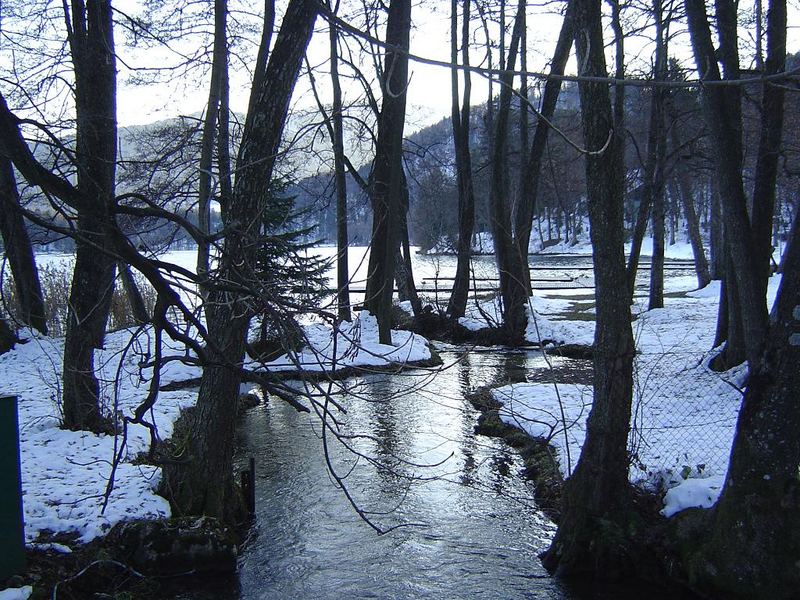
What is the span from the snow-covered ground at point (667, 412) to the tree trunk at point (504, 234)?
554 mm

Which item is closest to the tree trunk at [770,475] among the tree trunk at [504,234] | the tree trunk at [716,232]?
the tree trunk at [504,234]

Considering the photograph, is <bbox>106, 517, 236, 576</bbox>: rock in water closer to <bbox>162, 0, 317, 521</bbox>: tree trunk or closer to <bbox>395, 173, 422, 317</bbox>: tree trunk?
<bbox>162, 0, 317, 521</bbox>: tree trunk

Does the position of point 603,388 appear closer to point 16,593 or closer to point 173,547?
point 173,547

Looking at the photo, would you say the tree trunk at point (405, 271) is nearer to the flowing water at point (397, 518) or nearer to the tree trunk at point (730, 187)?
the flowing water at point (397, 518)

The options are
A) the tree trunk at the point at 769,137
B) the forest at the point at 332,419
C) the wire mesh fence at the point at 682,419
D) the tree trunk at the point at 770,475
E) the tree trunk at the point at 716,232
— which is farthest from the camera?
the tree trunk at the point at 716,232

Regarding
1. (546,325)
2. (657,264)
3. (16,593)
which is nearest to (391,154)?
(546,325)

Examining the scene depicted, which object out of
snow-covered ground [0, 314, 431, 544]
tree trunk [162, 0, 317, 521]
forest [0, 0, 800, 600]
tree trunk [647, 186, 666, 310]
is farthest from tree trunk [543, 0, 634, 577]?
tree trunk [647, 186, 666, 310]

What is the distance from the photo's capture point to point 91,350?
7637 mm

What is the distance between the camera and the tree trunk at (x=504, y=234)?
1672 centimetres

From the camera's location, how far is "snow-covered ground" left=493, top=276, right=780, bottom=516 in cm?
630

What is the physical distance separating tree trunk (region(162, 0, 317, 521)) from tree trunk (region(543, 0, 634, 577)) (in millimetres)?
2341

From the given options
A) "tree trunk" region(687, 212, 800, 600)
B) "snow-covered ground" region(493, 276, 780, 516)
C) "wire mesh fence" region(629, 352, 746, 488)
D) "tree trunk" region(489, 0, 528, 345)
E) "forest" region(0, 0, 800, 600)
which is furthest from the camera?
"tree trunk" region(489, 0, 528, 345)

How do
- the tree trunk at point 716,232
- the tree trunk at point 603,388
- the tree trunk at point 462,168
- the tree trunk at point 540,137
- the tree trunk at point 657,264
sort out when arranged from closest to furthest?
the tree trunk at point 603,388, the tree trunk at point 540,137, the tree trunk at point 462,168, the tree trunk at point 657,264, the tree trunk at point 716,232

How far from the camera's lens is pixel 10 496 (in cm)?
461
